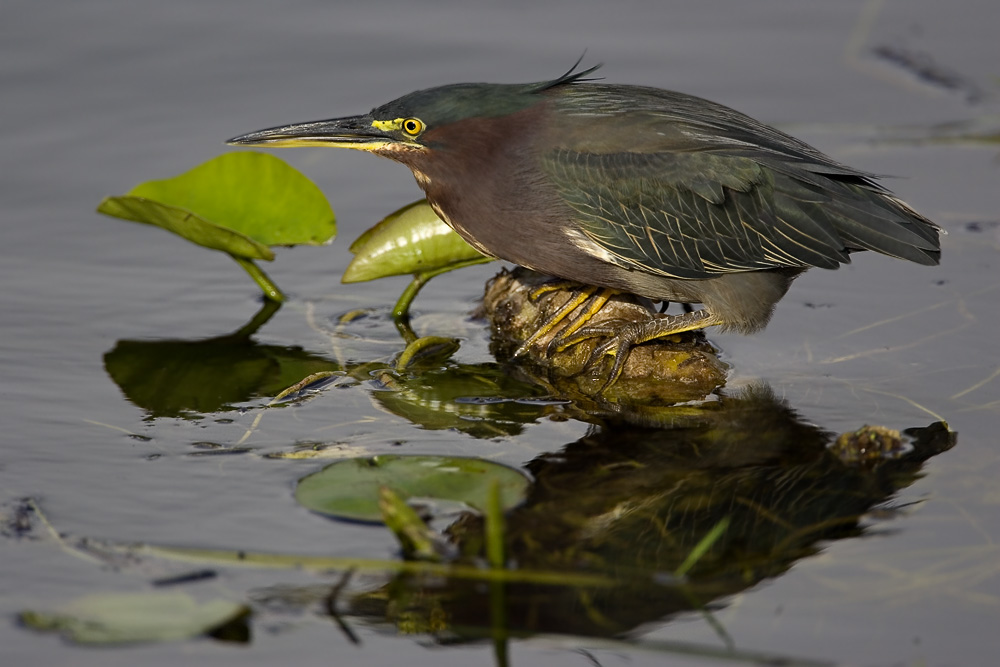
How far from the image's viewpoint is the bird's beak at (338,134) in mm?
5586

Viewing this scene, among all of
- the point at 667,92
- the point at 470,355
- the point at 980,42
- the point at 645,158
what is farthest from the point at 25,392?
the point at 980,42

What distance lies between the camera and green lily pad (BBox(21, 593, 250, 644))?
3.50 metres

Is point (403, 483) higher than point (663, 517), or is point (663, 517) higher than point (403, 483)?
point (403, 483)

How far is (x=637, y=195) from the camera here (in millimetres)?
5445

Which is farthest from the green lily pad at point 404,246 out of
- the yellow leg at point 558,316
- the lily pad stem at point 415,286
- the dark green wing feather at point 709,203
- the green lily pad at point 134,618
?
the green lily pad at point 134,618

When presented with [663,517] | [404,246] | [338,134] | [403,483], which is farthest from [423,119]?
[663,517]

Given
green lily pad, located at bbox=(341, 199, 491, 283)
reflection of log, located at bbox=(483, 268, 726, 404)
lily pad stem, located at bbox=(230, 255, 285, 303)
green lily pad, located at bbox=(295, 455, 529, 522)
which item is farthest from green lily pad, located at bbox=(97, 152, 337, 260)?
green lily pad, located at bbox=(295, 455, 529, 522)

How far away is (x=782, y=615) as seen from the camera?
376 cm

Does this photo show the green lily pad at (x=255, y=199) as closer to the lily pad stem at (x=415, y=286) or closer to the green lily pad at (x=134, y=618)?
the lily pad stem at (x=415, y=286)

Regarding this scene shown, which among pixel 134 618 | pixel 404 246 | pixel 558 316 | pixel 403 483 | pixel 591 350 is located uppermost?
pixel 404 246

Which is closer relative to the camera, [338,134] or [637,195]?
[637,195]

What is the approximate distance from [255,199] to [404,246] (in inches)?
34.2

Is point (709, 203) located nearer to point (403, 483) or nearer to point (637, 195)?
point (637, 195)

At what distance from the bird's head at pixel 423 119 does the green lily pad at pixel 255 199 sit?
44cm
